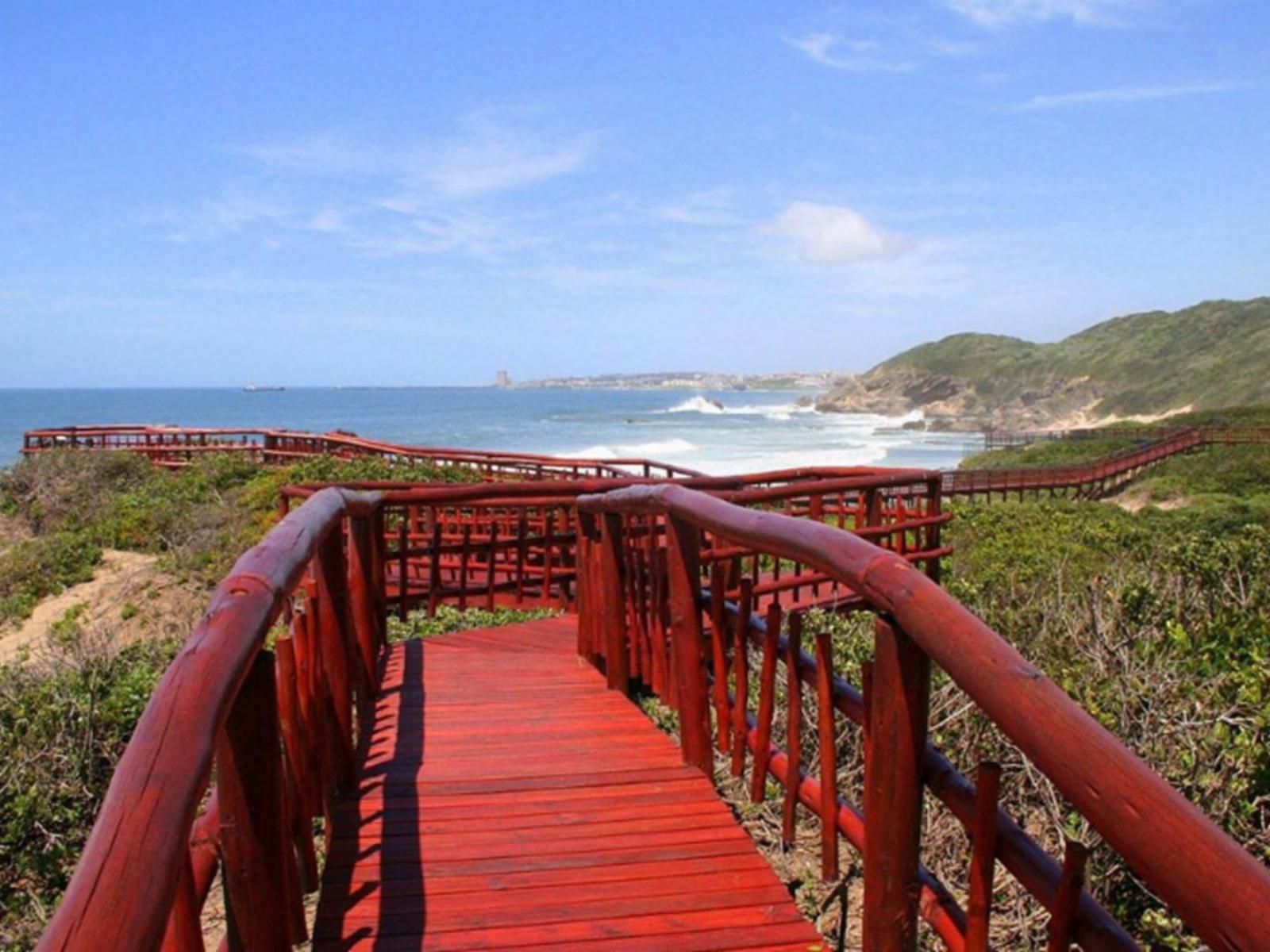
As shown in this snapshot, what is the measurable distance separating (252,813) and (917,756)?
4.16 ft

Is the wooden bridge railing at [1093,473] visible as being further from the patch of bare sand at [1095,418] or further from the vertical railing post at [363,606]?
the patch of bare sand at [1095,418]

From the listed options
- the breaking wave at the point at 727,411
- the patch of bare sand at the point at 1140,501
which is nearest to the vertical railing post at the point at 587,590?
the patch of bare sand at the point at 1140,501

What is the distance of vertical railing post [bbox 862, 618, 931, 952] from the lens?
2057 millimetres

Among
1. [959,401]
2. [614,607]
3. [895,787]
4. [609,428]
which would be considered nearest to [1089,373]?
[959,401]

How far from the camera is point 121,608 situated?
12758 mm

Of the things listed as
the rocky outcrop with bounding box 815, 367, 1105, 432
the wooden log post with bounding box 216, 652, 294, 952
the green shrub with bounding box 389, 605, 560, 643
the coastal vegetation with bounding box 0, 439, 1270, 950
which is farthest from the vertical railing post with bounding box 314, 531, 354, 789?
the rocky outcrop with bounding box 815, 367, 1105, 432

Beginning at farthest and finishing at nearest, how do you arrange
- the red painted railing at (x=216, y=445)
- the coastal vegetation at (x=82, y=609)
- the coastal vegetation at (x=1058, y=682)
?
the red painted railing at (x=216, y=445), the coastal vegetation at (x=82, y=609), the coastal vegetation at (x=1058, y=682)

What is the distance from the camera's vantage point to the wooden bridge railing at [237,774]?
3.48 feet

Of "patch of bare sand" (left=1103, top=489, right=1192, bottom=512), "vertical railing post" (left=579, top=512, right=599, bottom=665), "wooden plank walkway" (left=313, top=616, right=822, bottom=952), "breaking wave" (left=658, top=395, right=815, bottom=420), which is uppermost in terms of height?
"breaking wave" (left=658, top=395, right=815, bottom=420)

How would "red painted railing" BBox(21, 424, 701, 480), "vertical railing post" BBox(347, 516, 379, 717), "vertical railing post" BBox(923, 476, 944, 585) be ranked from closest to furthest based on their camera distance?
"vertical railing post" BBox(347, 516, 379, 717) → "vertical railing post" BBox(923, 476, 944, 585) → "red painted railing" BBox(21, 424, 701, 480)

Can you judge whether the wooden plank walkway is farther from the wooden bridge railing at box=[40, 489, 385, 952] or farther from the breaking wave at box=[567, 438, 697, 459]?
the breaking wave at box=[567, 438, 697, 459]

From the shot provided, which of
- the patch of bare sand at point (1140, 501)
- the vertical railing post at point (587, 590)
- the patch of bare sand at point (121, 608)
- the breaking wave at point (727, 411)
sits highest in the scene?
the breaking wave at point (727, 411)

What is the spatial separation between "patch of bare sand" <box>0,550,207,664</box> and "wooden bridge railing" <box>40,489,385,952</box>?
7851mm

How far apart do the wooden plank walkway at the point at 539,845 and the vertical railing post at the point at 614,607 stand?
137 mm
